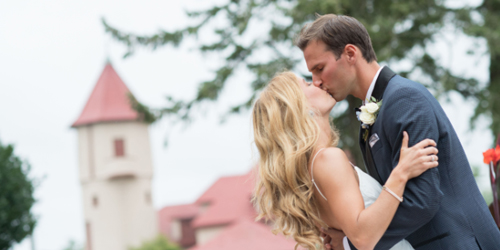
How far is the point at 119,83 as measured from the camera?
55.8 meters

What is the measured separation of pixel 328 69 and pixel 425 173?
84cm

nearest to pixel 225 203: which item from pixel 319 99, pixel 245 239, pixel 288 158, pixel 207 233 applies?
pixel 207 233

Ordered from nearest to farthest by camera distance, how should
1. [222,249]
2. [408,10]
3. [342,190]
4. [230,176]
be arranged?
[342,190] → [408,10] → [222,249] → [230,176]

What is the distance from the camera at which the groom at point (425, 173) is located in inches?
114

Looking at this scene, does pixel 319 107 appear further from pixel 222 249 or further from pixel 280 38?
pixel 222 249

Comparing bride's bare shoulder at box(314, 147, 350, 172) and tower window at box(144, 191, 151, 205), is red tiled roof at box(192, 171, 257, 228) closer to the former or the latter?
tower window at box(144, 191, 151, 205)

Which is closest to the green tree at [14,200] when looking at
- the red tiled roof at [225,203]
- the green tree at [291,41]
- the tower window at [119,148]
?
the green tree at [291,41]

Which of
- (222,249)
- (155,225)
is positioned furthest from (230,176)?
(222,249)

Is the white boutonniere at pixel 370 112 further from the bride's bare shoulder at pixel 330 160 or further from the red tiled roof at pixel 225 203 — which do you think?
the red tiled roof at pixel 225 203

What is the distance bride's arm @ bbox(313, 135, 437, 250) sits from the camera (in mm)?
2867

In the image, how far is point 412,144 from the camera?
9.59 ft

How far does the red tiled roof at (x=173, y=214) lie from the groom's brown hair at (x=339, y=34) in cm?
6077

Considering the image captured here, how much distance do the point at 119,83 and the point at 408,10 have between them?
4490 cm

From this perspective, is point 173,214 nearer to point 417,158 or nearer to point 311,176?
point 311,176
